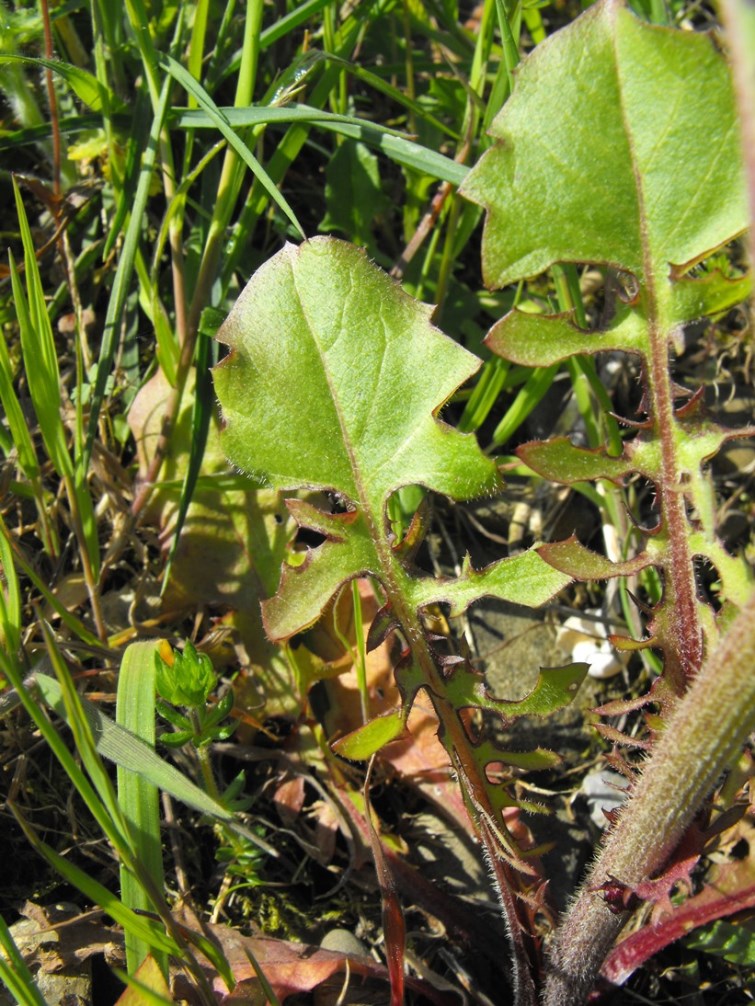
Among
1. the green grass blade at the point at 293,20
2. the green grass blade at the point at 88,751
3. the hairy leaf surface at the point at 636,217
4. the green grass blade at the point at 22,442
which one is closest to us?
the green grass blade at the point at 88,751

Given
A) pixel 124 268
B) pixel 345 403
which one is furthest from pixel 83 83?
pixel 345 403

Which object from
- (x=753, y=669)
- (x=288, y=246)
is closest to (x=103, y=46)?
(x=288, y=246)

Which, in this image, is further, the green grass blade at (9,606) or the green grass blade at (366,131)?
the green grass blade at (366,131)

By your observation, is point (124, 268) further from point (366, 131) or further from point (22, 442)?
point (366, 131)

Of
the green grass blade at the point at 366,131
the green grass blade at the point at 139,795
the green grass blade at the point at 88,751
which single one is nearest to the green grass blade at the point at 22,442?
the green grass blade at the point at 139,795

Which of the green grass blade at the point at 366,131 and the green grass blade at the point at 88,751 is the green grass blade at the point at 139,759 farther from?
the green grass blade at the point at 366,131
